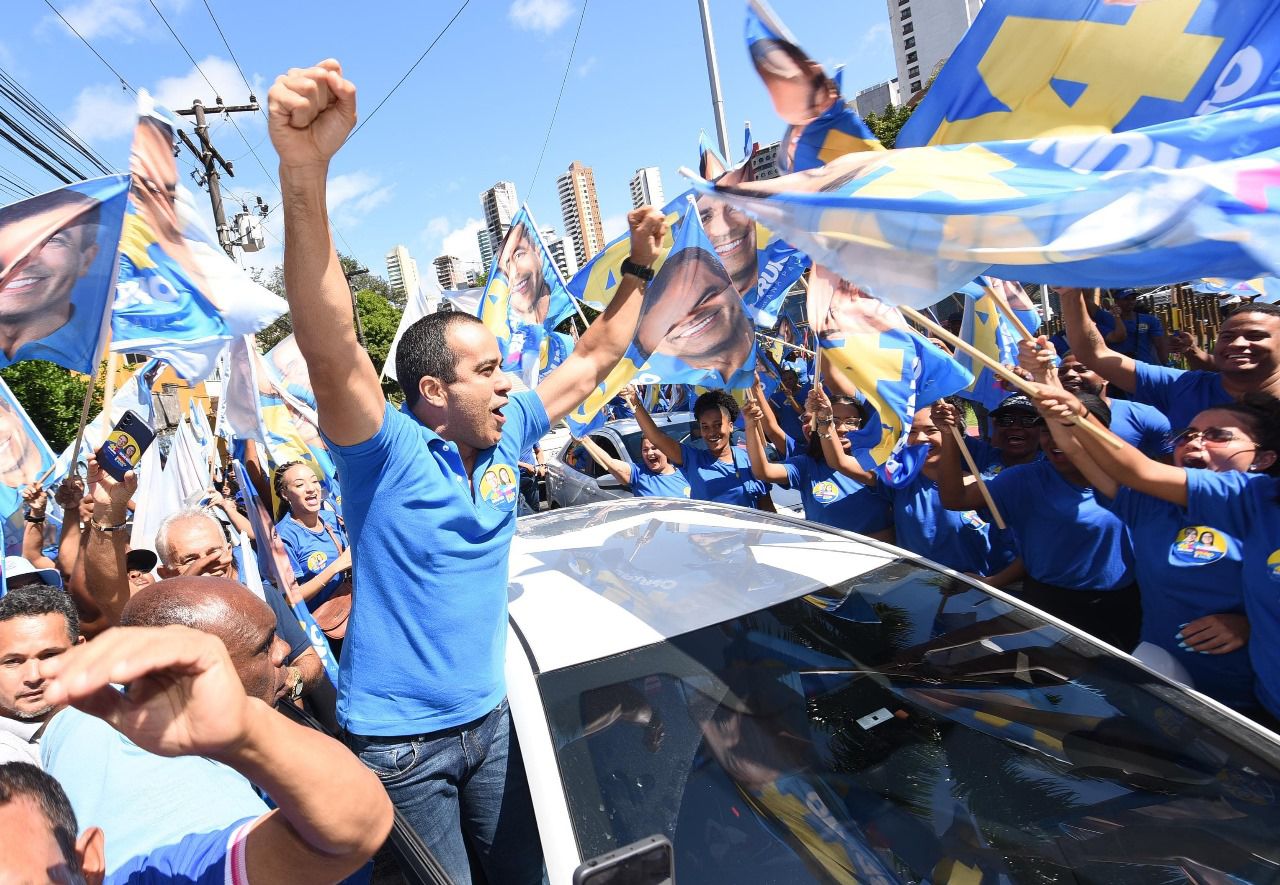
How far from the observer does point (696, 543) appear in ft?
9.09

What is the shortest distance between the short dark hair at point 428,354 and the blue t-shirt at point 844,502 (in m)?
2.56

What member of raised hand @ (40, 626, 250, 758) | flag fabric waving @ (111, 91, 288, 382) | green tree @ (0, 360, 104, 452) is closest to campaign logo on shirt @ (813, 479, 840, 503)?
flag fabric waving @ (111, 91, 288, 382)

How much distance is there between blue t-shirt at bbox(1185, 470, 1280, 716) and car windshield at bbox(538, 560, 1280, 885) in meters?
0.53

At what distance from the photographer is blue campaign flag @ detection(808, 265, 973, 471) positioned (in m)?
3.74

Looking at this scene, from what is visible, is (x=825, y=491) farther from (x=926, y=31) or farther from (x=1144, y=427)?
(x=926, y=31)

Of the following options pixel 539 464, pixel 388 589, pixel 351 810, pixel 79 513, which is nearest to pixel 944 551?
pixel 388 589

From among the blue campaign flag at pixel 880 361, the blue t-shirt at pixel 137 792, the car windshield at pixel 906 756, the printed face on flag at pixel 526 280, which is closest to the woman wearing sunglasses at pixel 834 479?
the blue campaign flag at pixel 880 361

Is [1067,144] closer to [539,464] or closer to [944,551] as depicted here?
[944,551]

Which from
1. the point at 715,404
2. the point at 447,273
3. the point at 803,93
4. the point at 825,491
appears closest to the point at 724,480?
the point at 715,404

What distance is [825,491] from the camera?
4324 mm

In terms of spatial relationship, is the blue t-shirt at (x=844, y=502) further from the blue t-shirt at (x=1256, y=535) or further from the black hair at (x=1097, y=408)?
the blue t-shirt at (x=1256, y=535)

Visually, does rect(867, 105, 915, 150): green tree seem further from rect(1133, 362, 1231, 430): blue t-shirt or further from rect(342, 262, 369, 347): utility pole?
rect(1133, 362, 1231, 430): blue t-shirt

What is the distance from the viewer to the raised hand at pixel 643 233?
2.68 m

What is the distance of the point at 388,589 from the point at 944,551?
111 inches
